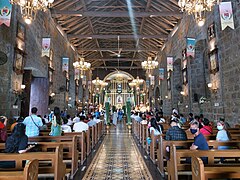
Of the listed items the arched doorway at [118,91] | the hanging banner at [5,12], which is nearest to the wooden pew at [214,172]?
the hanging banner at [5,12]

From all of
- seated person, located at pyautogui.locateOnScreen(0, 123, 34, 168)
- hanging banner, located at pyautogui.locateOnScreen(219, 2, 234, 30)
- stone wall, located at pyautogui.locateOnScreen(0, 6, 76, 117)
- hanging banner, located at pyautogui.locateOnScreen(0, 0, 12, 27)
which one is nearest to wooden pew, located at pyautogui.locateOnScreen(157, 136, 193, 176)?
seated person, located at pyautogui.locateOnScreen(0, 123, 34, 168)

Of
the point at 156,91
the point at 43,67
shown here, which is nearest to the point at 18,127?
the point at 43,67

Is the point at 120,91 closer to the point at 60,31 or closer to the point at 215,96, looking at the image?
the point at 60,31

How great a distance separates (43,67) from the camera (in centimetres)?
879

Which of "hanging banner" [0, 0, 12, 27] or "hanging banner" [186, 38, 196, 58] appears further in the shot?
"hanging banner" [186, 38, 196, 58]

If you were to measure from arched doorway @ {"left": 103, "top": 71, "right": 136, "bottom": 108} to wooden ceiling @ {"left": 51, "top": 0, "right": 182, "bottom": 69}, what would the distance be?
8.16 metres

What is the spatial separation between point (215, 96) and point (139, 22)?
26.1ft

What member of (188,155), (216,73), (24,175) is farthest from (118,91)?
(24,175)

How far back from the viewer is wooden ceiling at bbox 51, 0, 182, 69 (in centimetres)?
981

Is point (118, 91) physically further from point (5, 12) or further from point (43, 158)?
point (43, 158)

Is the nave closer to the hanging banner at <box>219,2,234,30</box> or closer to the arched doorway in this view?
the hanging banner at <box>219,2,234,30</box>

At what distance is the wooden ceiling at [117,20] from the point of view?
9812 millimetres

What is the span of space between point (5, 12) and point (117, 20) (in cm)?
955

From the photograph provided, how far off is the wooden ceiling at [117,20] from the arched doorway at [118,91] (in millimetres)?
8164
